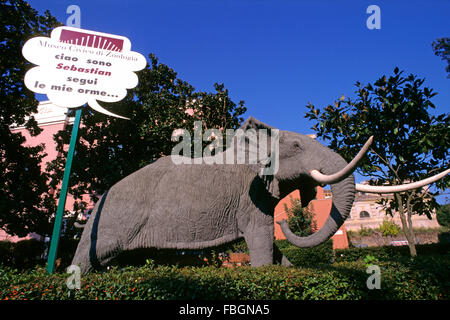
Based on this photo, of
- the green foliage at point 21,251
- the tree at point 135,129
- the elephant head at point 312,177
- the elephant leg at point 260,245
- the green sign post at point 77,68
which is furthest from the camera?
the green foliage at point 21,251

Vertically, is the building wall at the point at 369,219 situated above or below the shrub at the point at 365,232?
above

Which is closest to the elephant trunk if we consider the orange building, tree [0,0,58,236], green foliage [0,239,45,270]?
tree [0,0,58,236]

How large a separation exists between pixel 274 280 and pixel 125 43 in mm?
4830

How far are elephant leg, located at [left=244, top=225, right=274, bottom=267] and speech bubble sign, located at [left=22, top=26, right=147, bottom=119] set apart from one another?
3.10 meters

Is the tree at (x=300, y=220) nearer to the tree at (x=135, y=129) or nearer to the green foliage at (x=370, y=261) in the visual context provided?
the tree at (x=135, y=129)

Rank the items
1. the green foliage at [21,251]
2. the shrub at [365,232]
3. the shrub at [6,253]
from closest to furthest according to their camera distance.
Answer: the shrub at [6,253] < the green foliage at [21,251] < the shrub at [365,232]

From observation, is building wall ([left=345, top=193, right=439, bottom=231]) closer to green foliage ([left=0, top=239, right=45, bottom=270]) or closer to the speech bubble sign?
green foliage ([left=0, top=239, right=45, bottom=270])

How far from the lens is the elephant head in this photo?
390cm

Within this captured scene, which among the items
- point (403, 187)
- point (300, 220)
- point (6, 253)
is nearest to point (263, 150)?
point (403, 187)

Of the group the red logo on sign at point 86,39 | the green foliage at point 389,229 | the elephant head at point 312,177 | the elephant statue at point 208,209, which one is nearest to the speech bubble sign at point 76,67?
the red logo on sign at point 86,39

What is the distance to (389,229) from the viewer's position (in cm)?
3028

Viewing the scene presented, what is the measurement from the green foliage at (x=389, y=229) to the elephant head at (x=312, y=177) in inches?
1231

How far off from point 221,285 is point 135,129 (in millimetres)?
6431

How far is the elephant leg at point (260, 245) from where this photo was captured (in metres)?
4.19
